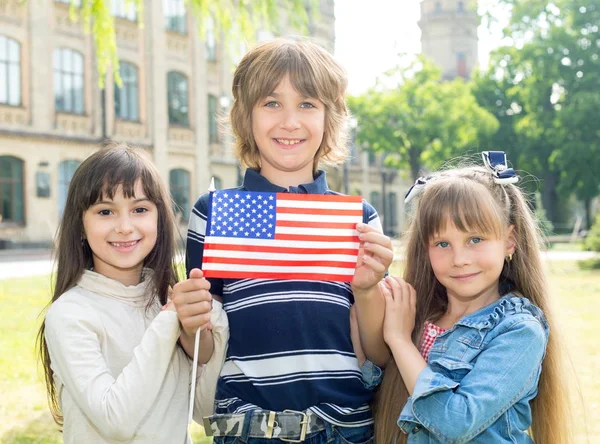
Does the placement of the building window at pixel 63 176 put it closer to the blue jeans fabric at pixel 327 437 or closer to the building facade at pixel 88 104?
the building facade at pixel 88 104

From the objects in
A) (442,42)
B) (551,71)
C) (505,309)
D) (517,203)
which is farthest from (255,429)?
(442,42)

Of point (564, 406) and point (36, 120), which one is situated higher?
point (36, 120)

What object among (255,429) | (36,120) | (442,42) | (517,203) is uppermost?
(442,42)

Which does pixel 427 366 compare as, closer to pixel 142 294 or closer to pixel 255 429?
pixel 255 429

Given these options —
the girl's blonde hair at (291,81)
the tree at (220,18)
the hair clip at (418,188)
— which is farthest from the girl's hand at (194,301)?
the tree at (220,18)

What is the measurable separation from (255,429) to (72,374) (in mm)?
621

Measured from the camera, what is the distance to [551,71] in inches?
1353

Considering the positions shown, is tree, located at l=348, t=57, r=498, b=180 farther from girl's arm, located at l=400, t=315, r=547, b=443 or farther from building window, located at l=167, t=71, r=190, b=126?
girl's arm, located at l=400, t=315, r=547, b=443

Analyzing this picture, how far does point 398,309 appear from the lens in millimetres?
2547

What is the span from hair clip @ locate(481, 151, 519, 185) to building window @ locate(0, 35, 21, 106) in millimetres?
24015

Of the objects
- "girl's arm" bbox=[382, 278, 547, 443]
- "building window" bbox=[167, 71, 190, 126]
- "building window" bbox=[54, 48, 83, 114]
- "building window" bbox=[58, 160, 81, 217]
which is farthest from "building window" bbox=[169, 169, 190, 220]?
"girl's arm" bbox=[382, 278, 547, 443]

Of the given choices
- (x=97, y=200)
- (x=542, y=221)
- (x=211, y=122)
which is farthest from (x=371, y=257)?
(x=211, y=122)

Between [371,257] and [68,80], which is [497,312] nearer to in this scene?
[371,257]

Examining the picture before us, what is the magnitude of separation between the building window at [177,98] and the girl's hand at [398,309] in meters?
28.4
